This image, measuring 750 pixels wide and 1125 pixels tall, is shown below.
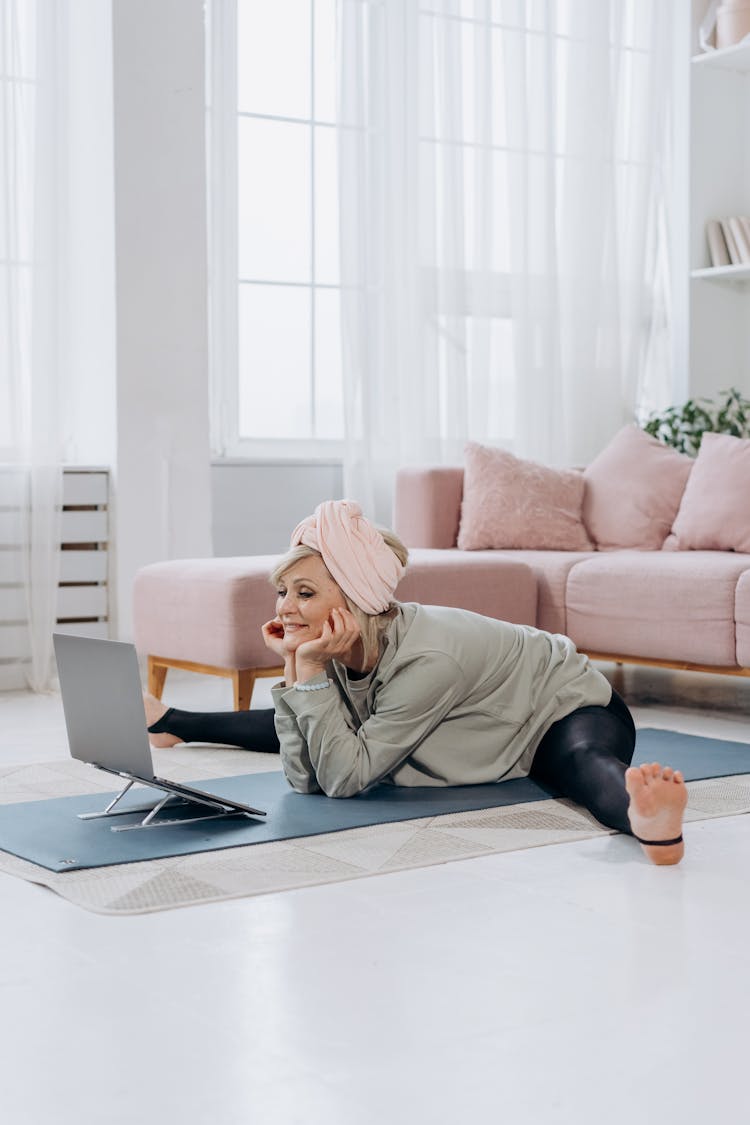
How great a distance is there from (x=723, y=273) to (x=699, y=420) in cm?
63

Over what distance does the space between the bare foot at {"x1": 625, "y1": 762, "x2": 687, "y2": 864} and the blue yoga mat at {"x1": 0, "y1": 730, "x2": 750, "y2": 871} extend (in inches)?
18.7

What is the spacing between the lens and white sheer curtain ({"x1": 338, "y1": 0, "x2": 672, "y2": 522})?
19.1 ft

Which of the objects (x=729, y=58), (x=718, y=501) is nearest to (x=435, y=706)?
(x=718, y=501)

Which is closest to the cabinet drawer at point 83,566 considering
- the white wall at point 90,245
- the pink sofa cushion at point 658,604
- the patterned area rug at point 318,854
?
the white wall at point 90,245

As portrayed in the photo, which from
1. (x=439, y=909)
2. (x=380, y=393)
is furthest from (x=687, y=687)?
(x=439, y=909)

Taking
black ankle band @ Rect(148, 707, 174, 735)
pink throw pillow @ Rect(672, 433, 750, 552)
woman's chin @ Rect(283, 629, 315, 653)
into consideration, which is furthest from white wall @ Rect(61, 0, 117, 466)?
woman's chin @ Rect(283, 629, 315, 653)

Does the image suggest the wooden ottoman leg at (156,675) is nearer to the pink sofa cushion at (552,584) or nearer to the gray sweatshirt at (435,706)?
the pink sofa cushion at (552,584)

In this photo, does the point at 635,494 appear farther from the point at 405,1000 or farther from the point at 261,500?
the point at 405,1000

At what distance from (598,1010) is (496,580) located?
2.82 meters

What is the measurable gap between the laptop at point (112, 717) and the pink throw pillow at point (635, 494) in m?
2.55

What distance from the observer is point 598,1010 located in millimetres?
1766

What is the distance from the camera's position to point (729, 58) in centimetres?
630

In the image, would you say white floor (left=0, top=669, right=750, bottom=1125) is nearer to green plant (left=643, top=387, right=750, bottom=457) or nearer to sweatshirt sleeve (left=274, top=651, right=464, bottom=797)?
sweatshirt sleeve (left=274, top=651, right=464, bottom=797)

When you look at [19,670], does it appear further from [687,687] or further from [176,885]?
[176,885]
